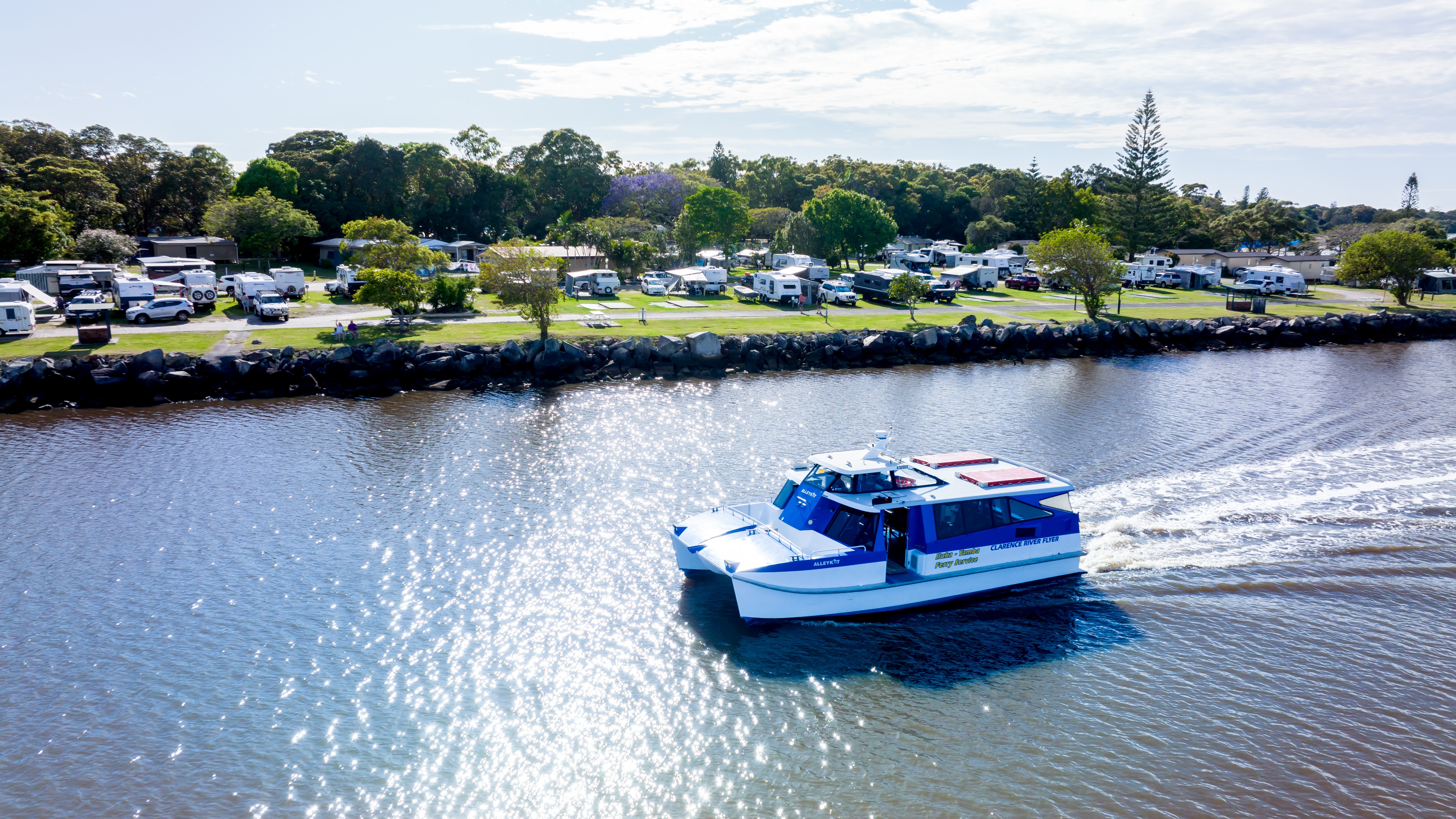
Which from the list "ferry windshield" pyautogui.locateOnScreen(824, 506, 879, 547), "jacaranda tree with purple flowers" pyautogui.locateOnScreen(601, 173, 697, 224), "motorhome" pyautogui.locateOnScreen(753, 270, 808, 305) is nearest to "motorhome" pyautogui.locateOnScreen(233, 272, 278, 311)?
"motorhome" pyautogui.locateOnScreen(753, 270, 808, 305)

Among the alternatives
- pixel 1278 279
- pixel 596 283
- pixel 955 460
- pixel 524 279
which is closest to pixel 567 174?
pixel 596 283

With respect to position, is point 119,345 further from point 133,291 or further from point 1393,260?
point 1393,260

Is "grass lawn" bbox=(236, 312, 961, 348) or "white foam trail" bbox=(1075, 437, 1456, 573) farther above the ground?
"grass lawn" bbox=(236, 312, 961, 348)

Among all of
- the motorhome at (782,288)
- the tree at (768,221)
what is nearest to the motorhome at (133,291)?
the motorhome at (782,288)

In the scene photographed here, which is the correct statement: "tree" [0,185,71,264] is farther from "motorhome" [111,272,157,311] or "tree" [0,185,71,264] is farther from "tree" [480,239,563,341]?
"tree" [480,239,563,341]

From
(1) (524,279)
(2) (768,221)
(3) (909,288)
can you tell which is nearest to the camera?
(1) (524,279)

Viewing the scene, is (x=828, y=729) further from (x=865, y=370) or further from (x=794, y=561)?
(x=865, y=370)
